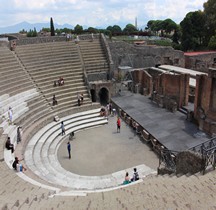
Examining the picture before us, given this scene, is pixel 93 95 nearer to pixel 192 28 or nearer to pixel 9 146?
pixel 9 146

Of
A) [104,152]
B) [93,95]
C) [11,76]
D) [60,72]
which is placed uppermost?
[11,76]

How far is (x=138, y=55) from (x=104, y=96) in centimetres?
816

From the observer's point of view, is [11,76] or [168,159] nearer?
[168,159]

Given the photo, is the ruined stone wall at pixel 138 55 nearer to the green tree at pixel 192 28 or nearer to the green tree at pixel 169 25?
the green tree at pixel 192 28

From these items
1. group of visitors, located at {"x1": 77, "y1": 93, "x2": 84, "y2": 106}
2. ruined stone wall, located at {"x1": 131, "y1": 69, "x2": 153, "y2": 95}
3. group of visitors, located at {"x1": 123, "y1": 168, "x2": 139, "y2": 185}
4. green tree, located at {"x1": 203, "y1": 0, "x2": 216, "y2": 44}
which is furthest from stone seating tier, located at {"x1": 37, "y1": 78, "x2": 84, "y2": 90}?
green tree, located at {"x1": 203, "y1": 0, "x2": 216, "y2": 44}

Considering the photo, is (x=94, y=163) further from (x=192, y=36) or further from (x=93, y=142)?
(x=192, y=36)

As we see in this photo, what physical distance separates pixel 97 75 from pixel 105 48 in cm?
418

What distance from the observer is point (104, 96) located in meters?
24.3

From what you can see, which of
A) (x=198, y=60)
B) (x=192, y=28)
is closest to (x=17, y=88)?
(x=198, y=60)

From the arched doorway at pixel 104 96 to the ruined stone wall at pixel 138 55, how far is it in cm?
528

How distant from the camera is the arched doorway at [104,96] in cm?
2377

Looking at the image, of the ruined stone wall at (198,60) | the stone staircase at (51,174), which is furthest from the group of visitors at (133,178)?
the ruined stone wall at (198,60)

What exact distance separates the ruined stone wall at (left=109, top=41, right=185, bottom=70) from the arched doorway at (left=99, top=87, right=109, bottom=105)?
5.28m

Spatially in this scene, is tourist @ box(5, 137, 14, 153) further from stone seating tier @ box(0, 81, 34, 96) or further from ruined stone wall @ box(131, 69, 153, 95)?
ruined stone wall @ box(131, 69, 153, 95)
